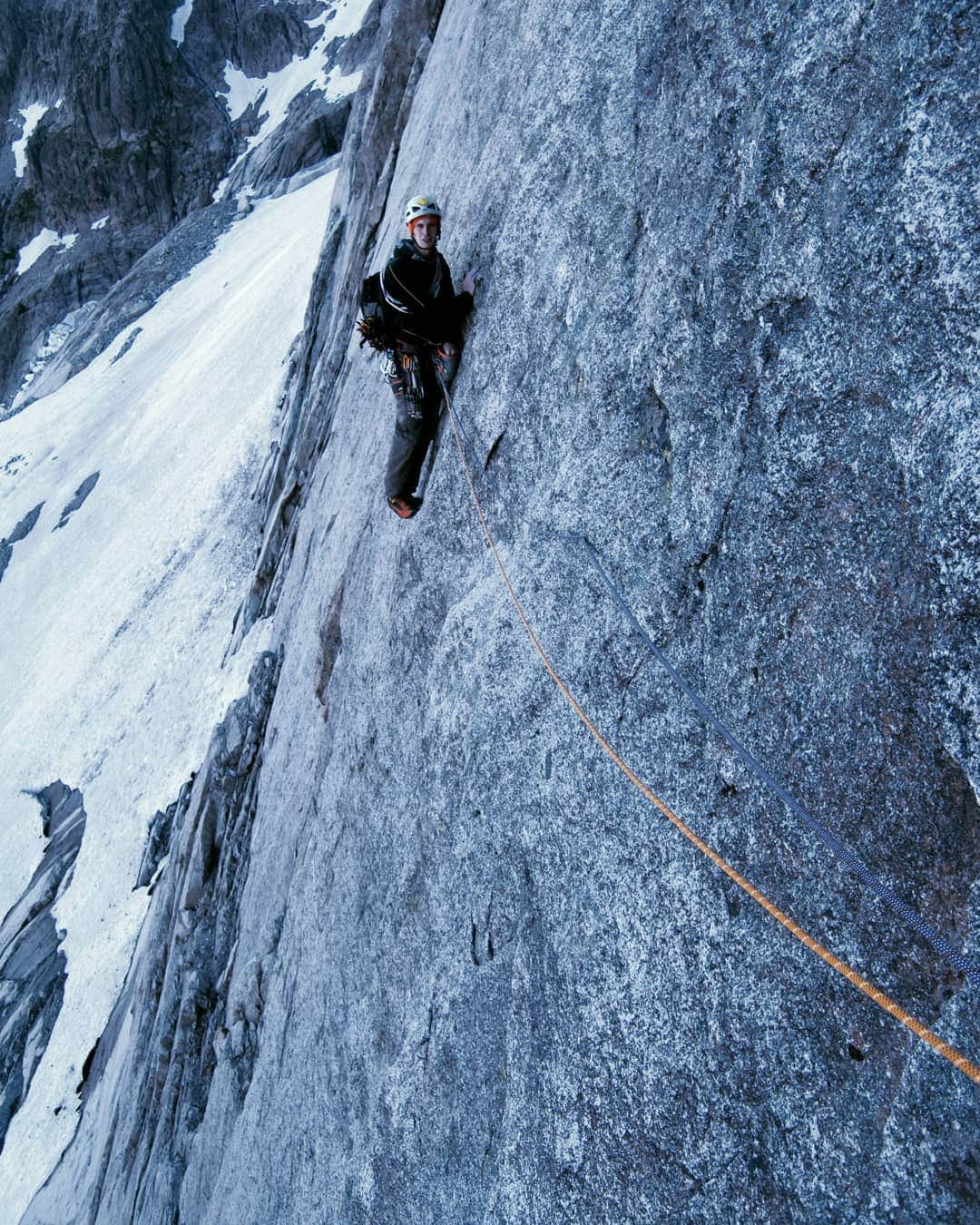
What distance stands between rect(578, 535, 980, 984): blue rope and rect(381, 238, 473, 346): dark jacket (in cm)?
329

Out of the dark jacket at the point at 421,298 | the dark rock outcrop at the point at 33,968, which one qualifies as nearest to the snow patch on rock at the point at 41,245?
the dark rock outcrop at the point at 33,968

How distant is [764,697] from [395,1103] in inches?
160

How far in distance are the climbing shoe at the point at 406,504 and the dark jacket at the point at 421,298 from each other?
1.33m

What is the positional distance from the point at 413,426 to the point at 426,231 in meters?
1.55

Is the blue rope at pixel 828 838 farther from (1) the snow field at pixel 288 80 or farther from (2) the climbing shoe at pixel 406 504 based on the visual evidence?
(1) the snow field at pixel 288 80

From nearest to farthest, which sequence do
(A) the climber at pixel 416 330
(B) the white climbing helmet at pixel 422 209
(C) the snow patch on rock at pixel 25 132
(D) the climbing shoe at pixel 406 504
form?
(B) the white climbing helmet at pixel 422 209 < (A) the climber at pixel 416 330 < (D) the climbing shoe at pixel 406 504 < (C) the snow patch on rock at pixel 25 132

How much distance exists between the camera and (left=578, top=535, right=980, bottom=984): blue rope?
2.67 meters

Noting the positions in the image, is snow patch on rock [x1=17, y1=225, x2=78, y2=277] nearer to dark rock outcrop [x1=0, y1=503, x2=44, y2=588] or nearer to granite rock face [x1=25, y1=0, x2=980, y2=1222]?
dark rock outcrop [x1=0, y1=503, x2=44, y2=588]

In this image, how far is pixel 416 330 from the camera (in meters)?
6.57

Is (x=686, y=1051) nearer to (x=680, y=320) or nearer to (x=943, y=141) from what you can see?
(x=680, y=320)

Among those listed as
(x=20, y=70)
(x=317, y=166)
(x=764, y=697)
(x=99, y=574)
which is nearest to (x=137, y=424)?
(x=99, y=574)

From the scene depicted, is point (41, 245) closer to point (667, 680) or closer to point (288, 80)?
point (288, 80)

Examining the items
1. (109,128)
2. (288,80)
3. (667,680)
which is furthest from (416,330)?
(109,128)

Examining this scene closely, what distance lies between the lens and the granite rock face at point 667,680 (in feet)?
9.70
